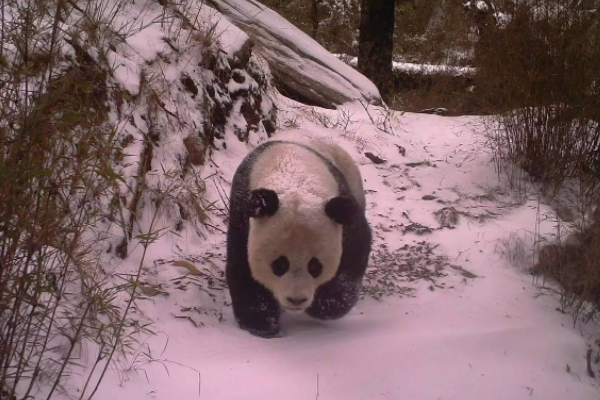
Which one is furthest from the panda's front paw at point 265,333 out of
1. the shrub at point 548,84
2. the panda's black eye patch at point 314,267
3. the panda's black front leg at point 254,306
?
the shrub at point 548,84

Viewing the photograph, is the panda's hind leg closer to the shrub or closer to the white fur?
the white fur

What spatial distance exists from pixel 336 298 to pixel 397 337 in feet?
1.38

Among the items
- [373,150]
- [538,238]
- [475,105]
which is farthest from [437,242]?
[475,105]

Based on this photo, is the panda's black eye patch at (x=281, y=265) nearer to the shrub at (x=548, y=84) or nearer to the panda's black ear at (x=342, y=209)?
the panda's black ear at (x=342, y=209)

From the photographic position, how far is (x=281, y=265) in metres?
2.64

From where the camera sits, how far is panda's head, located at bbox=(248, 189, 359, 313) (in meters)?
2.60

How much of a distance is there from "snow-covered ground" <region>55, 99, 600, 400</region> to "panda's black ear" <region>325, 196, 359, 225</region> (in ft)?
2.13

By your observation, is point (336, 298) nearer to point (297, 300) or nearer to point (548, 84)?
point (297, 300)

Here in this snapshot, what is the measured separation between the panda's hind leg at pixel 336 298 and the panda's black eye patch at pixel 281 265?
422 millimetres

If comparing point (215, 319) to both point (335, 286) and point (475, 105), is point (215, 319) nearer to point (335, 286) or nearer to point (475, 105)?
point (335, 286)

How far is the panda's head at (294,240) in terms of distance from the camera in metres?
2.60

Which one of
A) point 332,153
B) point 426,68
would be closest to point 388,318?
point 332,153

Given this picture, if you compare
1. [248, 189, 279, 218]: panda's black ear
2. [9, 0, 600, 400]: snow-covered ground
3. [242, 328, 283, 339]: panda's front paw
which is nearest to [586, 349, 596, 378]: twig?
[9, 0, 600, 400]: snow-covered ground

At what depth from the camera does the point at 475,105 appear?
5871 mm
